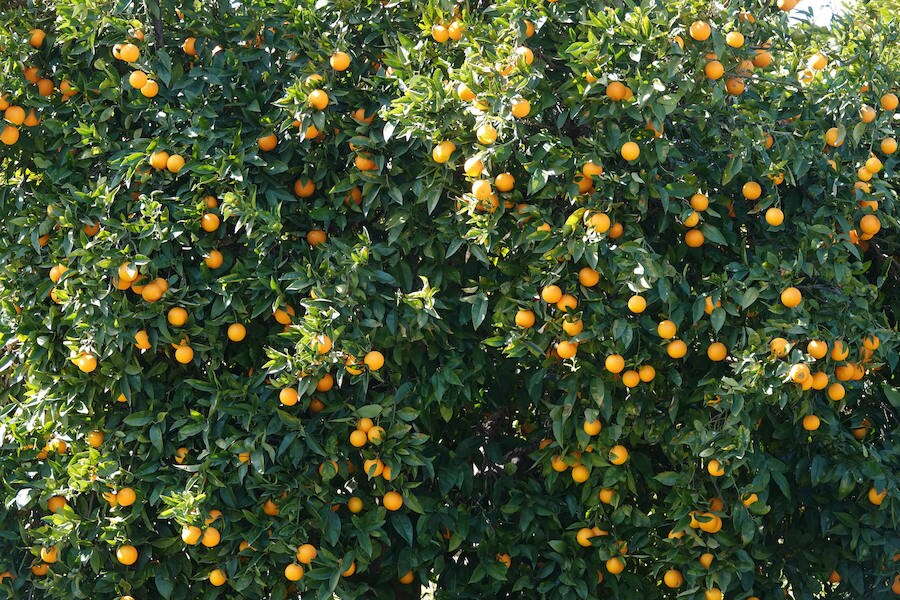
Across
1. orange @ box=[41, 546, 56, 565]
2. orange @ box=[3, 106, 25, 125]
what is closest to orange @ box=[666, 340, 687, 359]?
orange @ box=[41, 546, 56, 565]

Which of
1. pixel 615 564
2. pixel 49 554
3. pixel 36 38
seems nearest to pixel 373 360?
pixel 615 564

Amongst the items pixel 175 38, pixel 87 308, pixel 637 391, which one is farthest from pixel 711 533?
pixel 175 38

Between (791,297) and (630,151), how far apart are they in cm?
58

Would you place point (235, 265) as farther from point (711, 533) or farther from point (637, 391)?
point (711, 533)

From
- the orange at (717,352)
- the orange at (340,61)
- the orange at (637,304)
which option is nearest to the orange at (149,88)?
the orange at (340,61)

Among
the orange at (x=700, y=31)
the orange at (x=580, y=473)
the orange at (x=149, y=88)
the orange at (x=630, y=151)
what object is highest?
the orange at (x=700, y=31)

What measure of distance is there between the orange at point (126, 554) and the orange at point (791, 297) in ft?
6.57

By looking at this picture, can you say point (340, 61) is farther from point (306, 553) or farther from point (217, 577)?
point (217, 577)

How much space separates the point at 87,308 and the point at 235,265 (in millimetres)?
429

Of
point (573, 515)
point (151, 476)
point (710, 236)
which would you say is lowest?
point (573, 515)

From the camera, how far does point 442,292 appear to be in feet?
10.0

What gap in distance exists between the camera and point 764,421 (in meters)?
3.22

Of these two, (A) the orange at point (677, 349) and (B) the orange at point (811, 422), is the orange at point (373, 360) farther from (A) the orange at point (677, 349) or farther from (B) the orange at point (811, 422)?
(B) the orange at point (811, 422)

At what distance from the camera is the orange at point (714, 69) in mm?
2643
